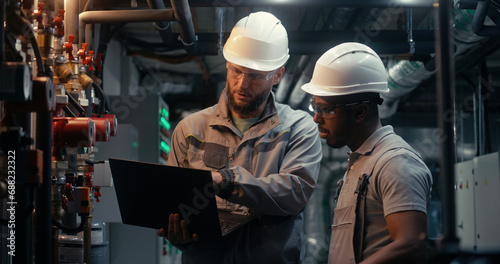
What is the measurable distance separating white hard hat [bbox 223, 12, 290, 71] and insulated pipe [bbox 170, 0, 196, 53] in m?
0.45

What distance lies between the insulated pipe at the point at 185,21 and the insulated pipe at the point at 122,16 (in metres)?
0.06

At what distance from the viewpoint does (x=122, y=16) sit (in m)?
3.09

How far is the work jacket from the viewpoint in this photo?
2127 mm

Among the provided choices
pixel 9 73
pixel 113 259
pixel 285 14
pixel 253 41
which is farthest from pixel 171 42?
pixel 9 73

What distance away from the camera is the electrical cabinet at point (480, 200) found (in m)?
4.73

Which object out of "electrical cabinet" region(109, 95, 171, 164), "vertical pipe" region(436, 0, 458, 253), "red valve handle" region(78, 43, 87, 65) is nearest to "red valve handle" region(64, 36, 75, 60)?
"red valve handle" region(78, 43, 87, 65)

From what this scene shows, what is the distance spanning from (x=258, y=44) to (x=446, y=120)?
1.58 m

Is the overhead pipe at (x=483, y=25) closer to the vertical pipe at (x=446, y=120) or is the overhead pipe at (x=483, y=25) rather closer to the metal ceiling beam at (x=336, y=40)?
the metal ceiling beam at (x=336, y=40)

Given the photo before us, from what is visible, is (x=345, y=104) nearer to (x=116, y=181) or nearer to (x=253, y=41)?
(x=253, y=41)

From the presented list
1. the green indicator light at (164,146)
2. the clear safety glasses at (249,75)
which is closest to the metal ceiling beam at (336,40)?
the green indicator light at (164,146)

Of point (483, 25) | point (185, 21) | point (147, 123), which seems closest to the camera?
point (185, 21)

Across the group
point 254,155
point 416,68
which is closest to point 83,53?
point 254,155

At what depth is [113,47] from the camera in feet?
17.7

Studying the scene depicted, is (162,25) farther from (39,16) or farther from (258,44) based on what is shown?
(39,16)
